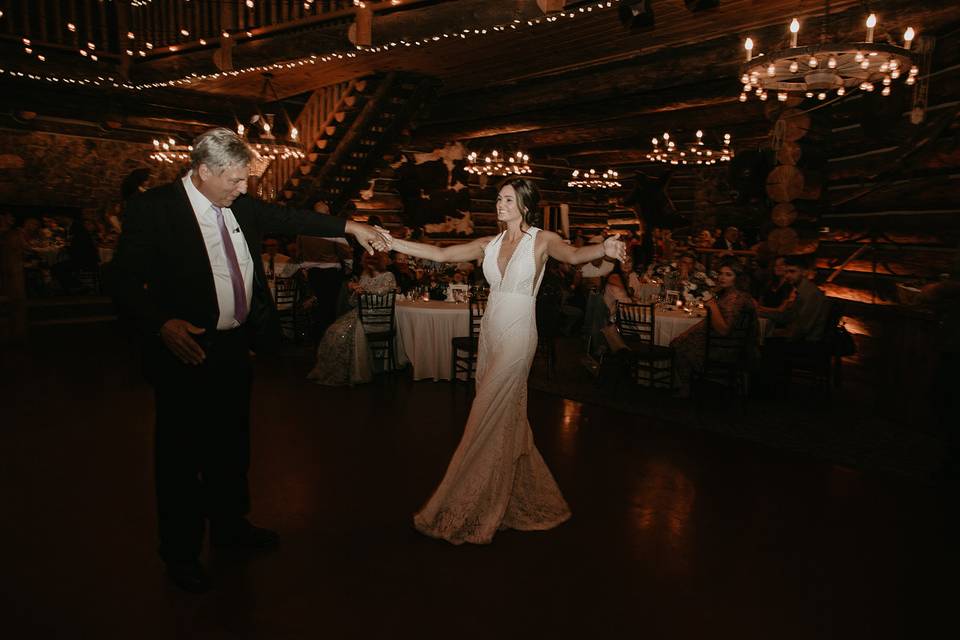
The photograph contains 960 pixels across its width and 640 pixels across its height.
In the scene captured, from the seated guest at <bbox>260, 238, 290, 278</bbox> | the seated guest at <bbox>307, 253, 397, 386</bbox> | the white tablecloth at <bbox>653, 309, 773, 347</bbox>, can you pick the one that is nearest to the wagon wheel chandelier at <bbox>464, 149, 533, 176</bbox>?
the seated guest at <bbox>260, 238, 290, 278</bbox>

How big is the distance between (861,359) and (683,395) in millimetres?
3460

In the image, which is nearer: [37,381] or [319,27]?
[37,381]

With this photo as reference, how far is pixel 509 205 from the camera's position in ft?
12.2

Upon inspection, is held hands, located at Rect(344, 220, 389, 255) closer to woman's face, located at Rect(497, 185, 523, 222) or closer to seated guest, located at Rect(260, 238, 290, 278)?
woman's face, located at Rect(497, 185, 523, 222)

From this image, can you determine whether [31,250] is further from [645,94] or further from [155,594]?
[155,594]

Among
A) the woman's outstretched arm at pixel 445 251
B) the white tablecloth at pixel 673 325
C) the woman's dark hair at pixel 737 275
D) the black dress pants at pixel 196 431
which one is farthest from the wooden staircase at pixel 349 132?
the black dress pants at pixel 196 431

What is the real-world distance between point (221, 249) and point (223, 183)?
29 cm

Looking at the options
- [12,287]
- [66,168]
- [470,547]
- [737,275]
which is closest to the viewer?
[470,547]

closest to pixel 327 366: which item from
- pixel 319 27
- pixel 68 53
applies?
pixel 319 27

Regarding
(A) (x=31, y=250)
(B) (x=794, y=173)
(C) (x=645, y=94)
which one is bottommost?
(A) (x=31, y=250)

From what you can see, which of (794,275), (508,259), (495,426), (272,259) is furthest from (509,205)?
(272,259)

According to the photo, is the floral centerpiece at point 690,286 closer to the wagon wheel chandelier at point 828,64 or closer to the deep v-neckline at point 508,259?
the wagon wheel chandelier at point 828,64

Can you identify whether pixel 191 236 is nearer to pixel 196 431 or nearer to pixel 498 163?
pixel 196 431

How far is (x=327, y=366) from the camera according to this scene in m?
7.54
